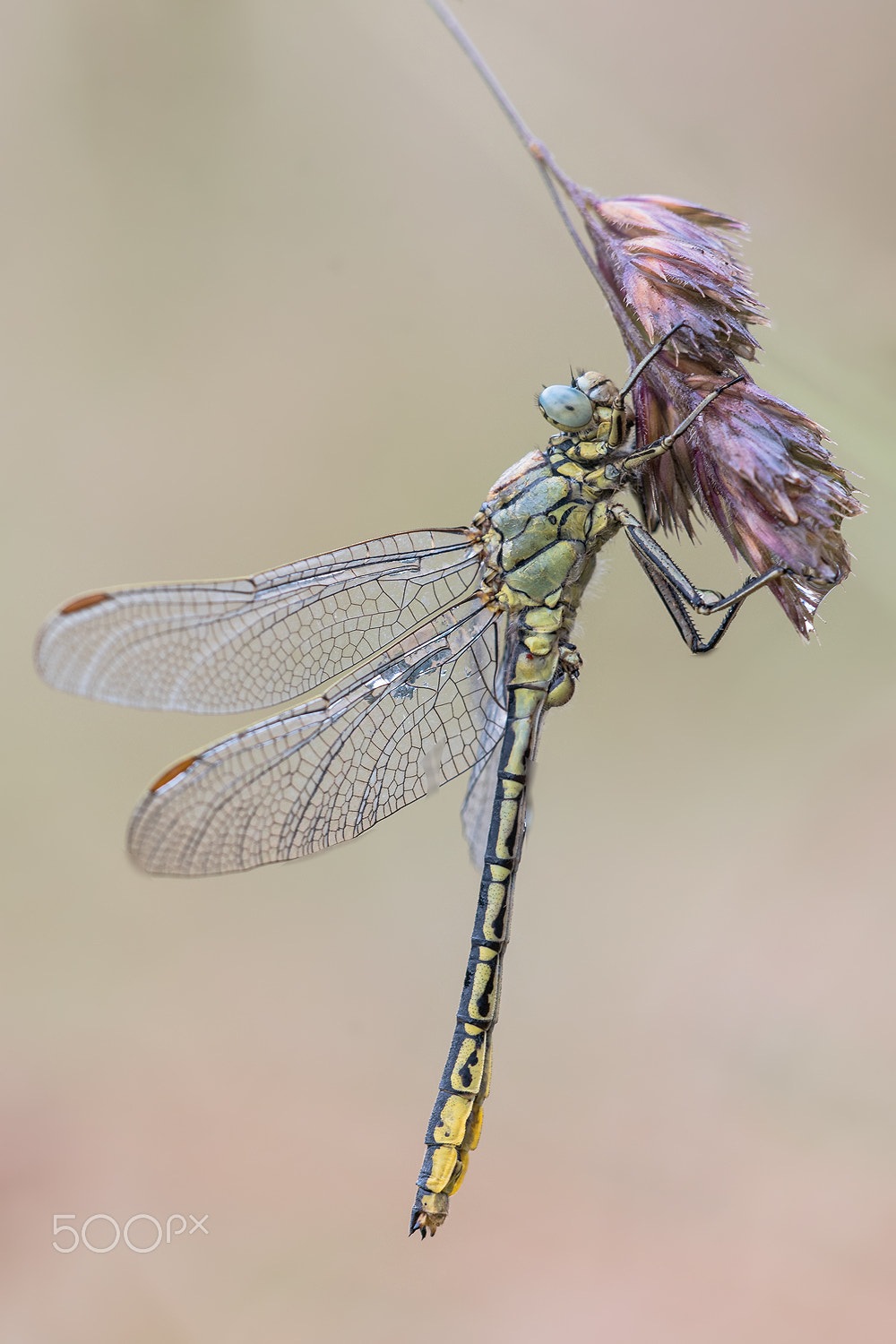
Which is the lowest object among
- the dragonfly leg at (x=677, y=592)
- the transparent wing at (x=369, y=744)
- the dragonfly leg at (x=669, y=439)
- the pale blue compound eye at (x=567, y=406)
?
the transparent wing at (x=369, y=744)

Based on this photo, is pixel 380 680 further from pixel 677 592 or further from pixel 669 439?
pixel 669 439

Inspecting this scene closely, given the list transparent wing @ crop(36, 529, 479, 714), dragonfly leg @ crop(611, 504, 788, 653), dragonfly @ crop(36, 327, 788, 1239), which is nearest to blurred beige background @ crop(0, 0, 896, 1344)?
dragonfly leg @ crop(611, 504, 788, 653)

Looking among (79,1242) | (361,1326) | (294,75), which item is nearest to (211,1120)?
(79,1242)

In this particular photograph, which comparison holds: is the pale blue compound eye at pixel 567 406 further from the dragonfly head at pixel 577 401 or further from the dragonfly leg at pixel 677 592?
the dragonfly leg at pixel 677 592

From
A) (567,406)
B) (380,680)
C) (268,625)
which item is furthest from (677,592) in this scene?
(268,625)

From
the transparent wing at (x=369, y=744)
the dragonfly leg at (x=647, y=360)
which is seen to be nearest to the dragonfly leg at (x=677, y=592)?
the dragonfly leg at (x=647, y=360)
